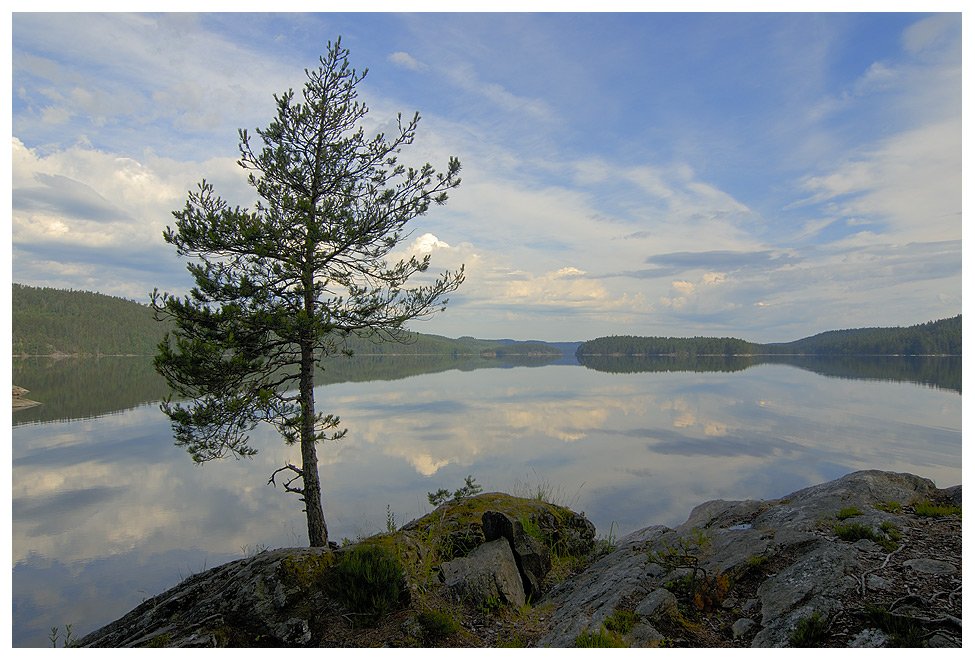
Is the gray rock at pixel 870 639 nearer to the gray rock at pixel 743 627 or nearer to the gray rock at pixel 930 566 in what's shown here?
the gray rock at pixel 743 627

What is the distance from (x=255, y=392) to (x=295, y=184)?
17.1 feet

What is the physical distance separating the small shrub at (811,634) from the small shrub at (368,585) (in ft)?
16.4

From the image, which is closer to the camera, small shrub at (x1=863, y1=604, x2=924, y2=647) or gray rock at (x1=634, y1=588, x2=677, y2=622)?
small shrub at (x1=863, y1=604, x2=924, y2=647)

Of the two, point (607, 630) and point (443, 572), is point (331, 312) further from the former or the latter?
point (607, 630)

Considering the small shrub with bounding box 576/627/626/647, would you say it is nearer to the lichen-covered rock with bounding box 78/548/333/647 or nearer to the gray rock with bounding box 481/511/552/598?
the gray rock with bounding box 481/511/552/598

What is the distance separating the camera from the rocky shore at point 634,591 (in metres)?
5.56

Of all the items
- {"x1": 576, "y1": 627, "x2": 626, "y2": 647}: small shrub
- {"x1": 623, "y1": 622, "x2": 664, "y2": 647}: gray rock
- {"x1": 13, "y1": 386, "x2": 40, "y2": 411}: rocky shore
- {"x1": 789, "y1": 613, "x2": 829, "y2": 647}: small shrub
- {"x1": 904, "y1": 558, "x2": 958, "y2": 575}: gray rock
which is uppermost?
{"x1": 904, "y1": 558, "x2": 958, "y2": 575}: gray rock

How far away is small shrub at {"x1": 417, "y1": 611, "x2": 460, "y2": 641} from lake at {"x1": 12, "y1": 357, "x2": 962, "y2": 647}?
29.9 ft

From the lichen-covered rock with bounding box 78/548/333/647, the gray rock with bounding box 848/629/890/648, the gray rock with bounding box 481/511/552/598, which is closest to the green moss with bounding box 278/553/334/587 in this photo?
the lichen-covered rock with bounding box 78/548/333/647

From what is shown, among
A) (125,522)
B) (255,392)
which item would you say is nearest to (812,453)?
(255,392)

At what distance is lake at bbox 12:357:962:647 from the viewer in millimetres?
14602

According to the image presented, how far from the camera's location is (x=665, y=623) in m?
6.08

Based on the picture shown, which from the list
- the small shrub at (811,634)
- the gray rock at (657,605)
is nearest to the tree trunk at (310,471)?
the gray rock at (657,605)

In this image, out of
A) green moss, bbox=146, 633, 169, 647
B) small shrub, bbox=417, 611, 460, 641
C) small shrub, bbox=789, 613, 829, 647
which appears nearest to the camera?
small shrub, bbox=789, 613, 829, 647
